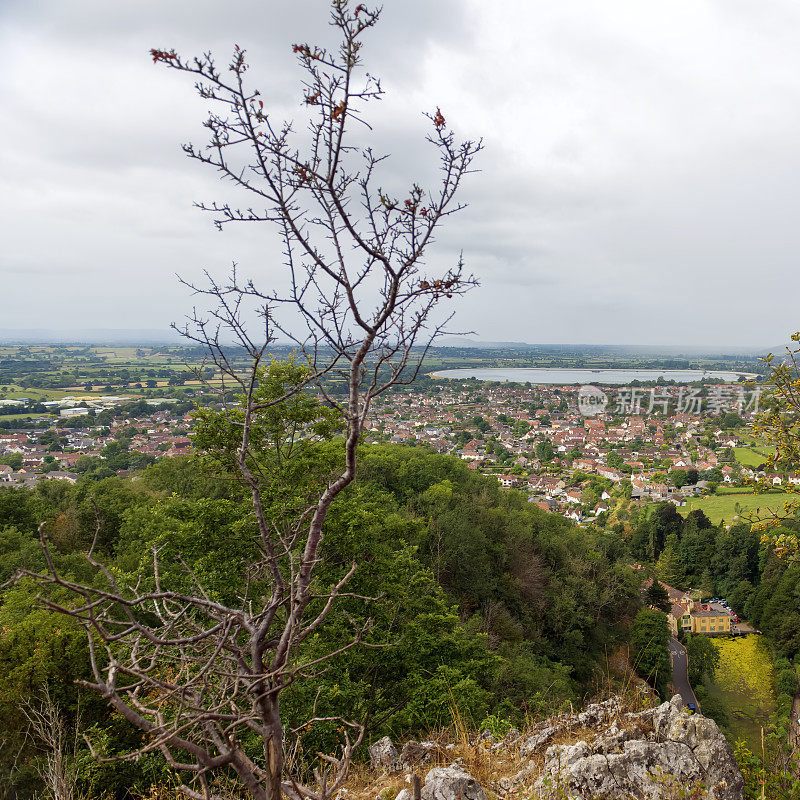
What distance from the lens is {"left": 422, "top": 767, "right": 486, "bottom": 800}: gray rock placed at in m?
3.47

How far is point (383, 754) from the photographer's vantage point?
465cm

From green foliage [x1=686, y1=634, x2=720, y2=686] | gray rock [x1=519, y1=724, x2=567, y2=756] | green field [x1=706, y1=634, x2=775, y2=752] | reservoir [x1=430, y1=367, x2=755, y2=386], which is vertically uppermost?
reservoir [x1=430, y1=367, x2=755, y2=386]

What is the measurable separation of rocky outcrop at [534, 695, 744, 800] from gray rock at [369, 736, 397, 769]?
4.78ft

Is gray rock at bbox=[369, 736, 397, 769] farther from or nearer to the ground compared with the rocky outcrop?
nearer to the ground

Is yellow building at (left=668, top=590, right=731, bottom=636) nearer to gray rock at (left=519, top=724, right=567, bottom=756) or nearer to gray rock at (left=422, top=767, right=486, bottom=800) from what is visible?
gray rock at (left=519, top=724, right=567, bottom=756)

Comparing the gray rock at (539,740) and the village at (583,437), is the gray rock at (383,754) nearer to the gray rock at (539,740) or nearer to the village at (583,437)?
the gray rock at (539,740)

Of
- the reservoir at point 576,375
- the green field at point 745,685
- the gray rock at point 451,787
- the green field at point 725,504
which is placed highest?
the reservoir at point 576,375

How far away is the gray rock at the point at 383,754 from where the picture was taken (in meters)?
4.49

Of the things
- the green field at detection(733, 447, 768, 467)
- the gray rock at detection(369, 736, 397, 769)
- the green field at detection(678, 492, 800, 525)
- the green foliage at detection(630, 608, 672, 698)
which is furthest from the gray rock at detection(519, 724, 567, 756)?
the green field at detection(733, 447, 768, 467)

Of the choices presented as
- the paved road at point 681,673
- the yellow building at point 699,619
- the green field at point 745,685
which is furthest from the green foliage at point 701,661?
the yellow building at point 699,619

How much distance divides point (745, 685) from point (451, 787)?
947 inches

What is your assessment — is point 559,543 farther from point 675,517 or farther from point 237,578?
point 675,517

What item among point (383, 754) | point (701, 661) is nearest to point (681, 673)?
point (701, 661)

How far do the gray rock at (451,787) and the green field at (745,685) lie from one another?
17007 mm
